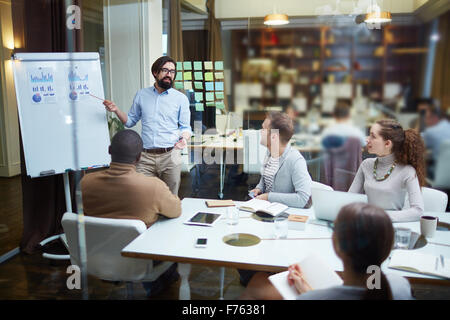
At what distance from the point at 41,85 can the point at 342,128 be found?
254 centimetres

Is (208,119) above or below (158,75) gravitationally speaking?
below

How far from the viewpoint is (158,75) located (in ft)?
10.7

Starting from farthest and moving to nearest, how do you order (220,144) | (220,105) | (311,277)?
(220,144), (220,105), (311,277)

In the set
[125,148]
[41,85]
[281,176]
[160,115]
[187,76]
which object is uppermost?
[187,76]

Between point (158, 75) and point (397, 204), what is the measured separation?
2.27m

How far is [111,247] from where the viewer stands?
181 centimetres

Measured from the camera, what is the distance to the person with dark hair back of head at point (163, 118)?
3037 millimetres

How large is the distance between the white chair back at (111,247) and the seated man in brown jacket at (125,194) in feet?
0.31

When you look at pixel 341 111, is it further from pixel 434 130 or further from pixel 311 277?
pixel 311 277

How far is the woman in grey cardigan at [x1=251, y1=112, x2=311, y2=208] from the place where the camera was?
222 centimetres

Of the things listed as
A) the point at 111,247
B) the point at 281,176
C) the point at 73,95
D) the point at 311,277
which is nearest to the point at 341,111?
the point at 311,277

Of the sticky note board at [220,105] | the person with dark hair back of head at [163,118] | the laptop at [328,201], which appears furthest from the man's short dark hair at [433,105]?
the sticky note board at [220,105]
